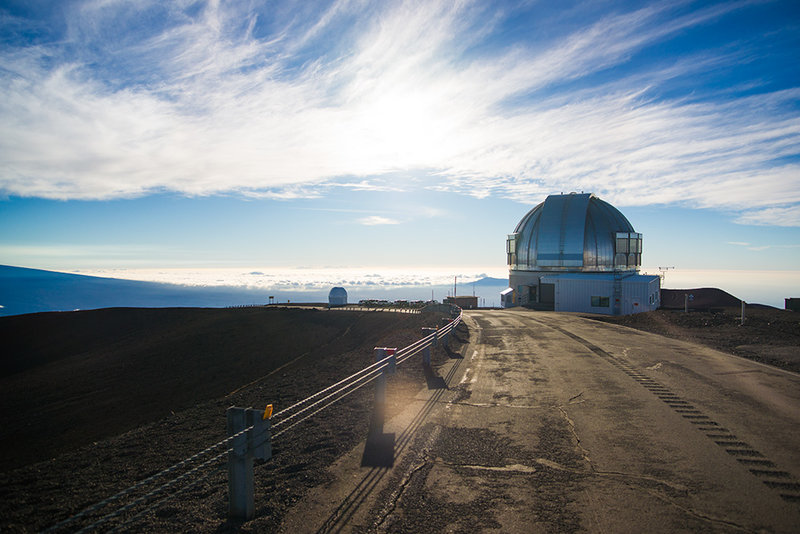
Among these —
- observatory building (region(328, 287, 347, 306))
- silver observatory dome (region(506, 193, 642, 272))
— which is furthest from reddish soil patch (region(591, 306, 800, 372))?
observatory building (region(328, 287, 347, 306))

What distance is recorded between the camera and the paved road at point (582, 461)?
437cm

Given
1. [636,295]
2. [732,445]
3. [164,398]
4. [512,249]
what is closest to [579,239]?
[512,249]

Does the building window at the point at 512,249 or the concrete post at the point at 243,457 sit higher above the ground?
the building window at the point at 512,249

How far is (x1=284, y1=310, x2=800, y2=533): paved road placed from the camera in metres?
4.37

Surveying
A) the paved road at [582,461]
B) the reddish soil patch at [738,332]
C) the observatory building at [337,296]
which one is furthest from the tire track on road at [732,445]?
the observatory building at [337,296]

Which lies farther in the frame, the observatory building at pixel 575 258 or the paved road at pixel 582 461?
the observatory building at pixel 575 258

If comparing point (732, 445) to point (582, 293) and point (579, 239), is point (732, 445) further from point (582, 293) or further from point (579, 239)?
point (579, 239)

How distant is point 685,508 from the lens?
4.51m

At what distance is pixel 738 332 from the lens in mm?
18984

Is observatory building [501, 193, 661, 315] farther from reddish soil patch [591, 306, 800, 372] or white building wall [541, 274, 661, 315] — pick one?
reddish soil patch [591, 306, 800, 372]

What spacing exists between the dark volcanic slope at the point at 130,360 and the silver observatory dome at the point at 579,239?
1751 centimetres

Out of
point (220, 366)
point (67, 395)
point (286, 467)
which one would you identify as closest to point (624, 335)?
point (286, 467)

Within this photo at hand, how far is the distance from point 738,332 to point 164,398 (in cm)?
2503

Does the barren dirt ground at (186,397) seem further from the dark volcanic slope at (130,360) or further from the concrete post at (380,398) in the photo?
the concrete post at (380,398)
